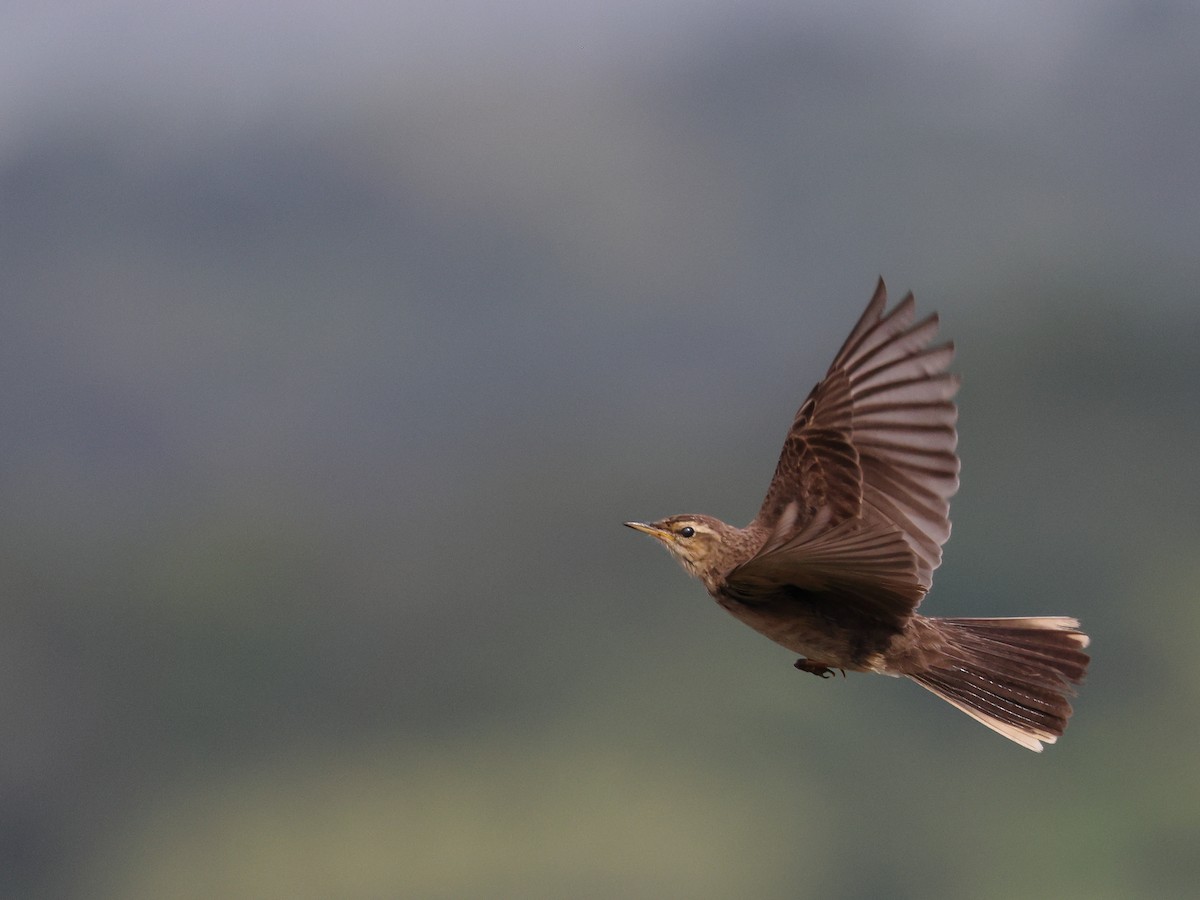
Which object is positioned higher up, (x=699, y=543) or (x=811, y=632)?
(x=699, y=543)

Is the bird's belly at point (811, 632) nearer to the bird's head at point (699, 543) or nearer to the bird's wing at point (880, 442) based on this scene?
the bird's head at point (699, 543)

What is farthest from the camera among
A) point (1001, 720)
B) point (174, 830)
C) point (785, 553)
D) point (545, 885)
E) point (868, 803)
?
point (868, 803)

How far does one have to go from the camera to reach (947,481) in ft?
30.8

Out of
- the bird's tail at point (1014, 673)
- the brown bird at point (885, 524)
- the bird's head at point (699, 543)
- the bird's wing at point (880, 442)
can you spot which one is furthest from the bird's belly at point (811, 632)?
the bird's wing at point (880, 442)

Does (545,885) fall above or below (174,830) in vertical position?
above

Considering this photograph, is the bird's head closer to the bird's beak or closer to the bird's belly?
the bird's beak

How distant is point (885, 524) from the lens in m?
8.41

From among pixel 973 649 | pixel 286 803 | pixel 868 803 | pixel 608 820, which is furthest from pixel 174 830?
pixel 973 649

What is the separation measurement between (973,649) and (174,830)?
178726 millimetres

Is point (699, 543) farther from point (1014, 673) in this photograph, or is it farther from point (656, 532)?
point (1014, 673)

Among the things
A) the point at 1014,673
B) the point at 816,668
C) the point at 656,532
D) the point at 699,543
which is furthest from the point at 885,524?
the point at 1014,673

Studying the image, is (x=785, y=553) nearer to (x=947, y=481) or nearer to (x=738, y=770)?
(x=947, y=481)

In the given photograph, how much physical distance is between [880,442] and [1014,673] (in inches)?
57.2

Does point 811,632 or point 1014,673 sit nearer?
point 811,632
